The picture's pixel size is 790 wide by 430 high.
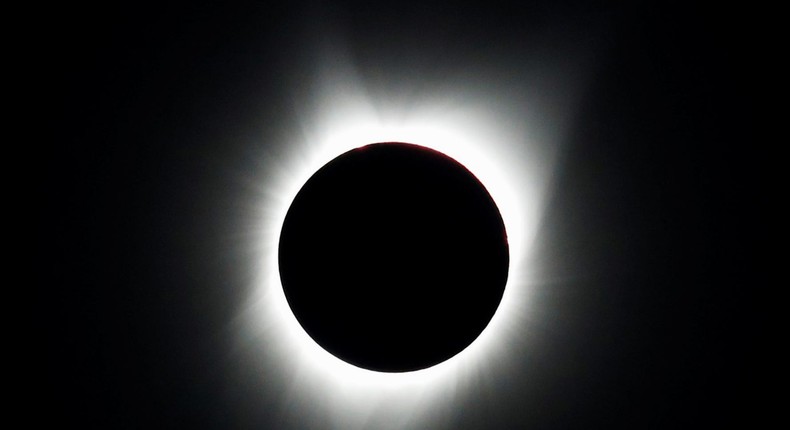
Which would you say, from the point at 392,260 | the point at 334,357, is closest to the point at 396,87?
the point at 392,260

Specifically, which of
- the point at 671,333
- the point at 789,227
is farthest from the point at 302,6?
the point at 789,227

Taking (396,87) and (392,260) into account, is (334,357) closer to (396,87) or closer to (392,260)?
(392,260)

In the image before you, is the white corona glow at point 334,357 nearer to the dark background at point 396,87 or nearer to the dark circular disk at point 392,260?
the dark background at point 396,87

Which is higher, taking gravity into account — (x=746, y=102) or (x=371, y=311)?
(x=746, y=102)

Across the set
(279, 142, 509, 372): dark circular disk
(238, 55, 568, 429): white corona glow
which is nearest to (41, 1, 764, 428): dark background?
(238, 55, 568, 429): white corona glow

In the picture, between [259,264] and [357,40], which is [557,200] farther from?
[259,264]

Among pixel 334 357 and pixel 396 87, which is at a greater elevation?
pixel 396 87

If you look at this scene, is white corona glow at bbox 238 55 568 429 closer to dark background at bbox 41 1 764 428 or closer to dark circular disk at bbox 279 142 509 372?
dark background at bbox 41 1 764 428
